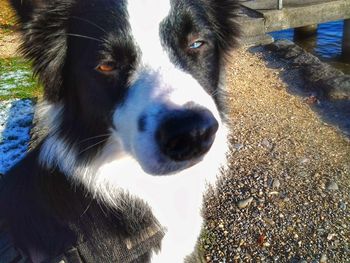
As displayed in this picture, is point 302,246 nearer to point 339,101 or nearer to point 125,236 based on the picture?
point 125,236

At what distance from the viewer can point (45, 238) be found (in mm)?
2139

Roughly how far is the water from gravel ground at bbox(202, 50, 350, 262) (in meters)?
4.17

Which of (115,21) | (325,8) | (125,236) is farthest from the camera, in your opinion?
(325,8)

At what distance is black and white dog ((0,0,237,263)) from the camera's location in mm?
1848

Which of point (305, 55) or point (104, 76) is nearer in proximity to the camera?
point (104, 76)

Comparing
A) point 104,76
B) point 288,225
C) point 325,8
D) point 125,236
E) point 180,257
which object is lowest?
point 325,8

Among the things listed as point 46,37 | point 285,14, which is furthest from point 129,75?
point 285,14

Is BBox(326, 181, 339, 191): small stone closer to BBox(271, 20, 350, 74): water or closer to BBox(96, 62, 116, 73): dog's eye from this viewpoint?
BBox(96, 62, 116, 73): dog's eye

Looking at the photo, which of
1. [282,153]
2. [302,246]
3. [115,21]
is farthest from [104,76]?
[282,153]

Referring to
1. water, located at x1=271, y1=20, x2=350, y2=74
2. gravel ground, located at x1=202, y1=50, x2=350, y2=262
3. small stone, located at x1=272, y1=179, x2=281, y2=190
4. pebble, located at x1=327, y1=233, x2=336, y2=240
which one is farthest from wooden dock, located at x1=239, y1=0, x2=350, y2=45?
pebble, located at x1=327, y1=233, x2=336, y2=240

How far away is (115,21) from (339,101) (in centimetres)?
416

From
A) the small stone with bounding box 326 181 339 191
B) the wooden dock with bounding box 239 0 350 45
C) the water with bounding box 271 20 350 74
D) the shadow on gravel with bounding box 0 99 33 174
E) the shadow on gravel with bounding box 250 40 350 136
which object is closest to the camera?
the small stone with bounding box 326 181 339 191

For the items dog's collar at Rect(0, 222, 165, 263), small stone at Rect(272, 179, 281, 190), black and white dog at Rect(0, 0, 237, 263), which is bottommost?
small stone at Rect(272, 179, 281, 190)

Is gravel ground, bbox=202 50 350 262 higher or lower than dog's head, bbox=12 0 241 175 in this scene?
lower
